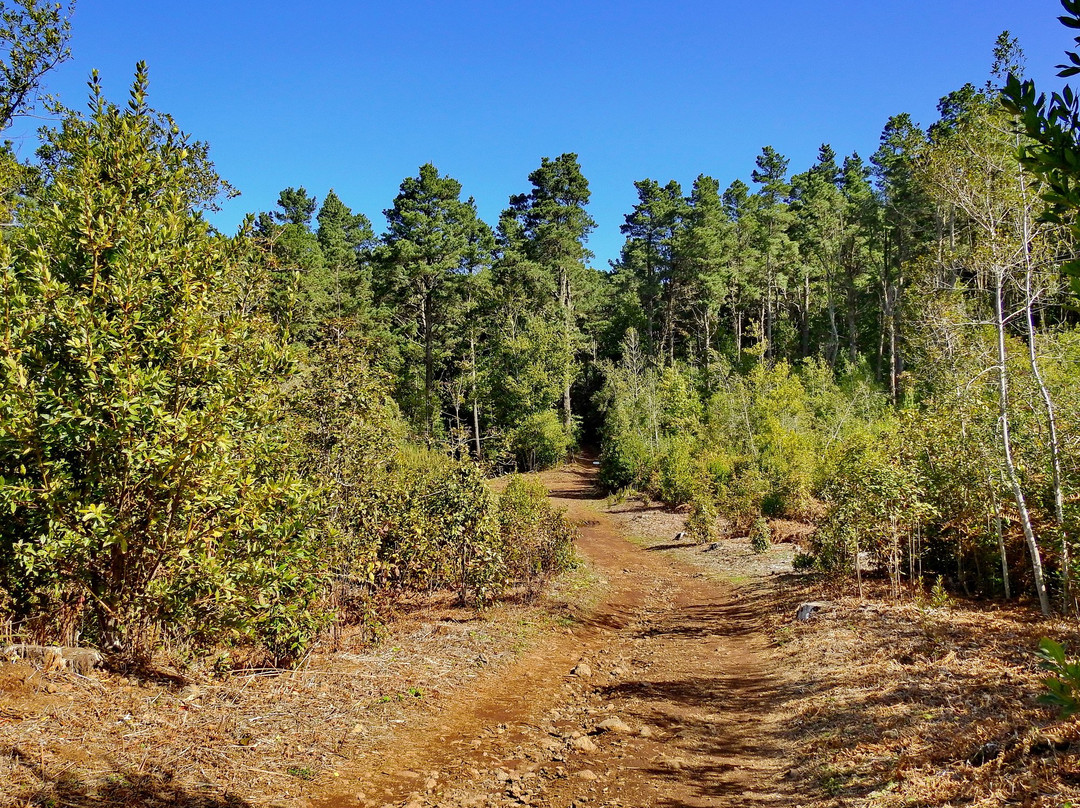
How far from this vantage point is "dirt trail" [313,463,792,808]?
4.93 m

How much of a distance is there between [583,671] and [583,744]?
2.43 meters

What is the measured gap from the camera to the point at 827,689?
689 cm

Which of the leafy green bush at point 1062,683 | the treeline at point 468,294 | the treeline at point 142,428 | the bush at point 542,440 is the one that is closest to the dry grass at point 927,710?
the leafy green bush at point 1062,683

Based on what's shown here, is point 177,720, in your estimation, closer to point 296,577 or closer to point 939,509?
point 296,577

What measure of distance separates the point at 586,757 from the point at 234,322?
5.13 m

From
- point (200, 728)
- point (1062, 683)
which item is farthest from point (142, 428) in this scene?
point (1062, 683)

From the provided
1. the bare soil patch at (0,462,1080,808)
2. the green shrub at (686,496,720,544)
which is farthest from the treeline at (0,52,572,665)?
the green shrub at (686,496,720,544)

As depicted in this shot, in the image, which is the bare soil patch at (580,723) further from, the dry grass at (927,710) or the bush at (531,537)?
the bush at (531,537)

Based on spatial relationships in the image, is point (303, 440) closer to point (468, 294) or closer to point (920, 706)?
point (920, 706)

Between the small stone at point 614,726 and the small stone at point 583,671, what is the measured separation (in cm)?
179

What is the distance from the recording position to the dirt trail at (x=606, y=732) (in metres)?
4.93

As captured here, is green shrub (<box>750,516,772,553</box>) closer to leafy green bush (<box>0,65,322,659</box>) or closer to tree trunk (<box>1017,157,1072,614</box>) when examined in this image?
tree trunk (<box>1017,157,1072,614</box>)

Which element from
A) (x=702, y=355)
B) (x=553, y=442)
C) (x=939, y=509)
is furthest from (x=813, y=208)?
(x=939, y=509)

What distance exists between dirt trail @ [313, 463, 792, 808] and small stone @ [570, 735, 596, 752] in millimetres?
15
